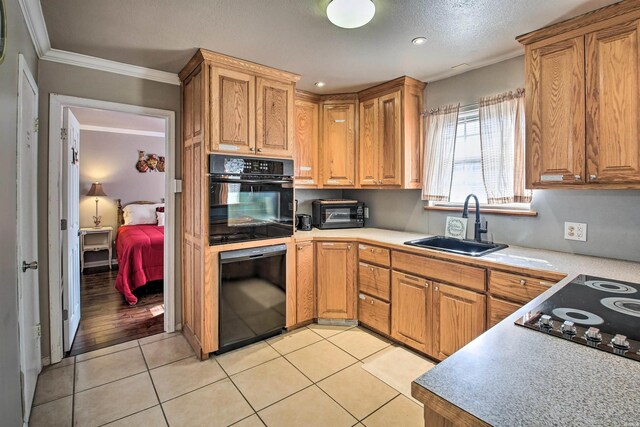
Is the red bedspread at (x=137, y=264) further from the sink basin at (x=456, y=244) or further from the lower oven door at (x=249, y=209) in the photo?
the sink basin at (x=456, y=244)

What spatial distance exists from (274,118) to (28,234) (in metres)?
1.93

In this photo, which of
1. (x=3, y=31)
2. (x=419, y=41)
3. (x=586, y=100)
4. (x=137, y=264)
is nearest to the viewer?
(x=3, y=31)

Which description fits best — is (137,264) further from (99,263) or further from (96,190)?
(96,190)

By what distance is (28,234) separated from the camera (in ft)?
6.71

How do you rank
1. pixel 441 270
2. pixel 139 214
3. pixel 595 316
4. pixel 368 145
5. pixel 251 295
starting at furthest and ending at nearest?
pixel 139 214, pixel 368 145, pixel 251 295, pixel 441 270, pixel 595 316

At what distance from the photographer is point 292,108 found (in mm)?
2920

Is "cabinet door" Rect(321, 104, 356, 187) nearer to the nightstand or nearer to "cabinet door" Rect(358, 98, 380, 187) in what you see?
"cabinet door" Rect(358, 98, 380, 187)

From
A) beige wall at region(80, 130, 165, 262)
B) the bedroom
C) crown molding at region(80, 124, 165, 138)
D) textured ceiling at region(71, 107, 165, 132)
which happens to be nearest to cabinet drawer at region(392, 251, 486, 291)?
the bedroom

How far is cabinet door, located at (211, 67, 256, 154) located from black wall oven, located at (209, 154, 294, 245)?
0.37 feet

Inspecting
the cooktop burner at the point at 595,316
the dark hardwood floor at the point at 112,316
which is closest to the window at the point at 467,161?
the cooktop burner at the point at 595,316

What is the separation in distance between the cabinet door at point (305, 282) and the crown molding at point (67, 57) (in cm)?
197

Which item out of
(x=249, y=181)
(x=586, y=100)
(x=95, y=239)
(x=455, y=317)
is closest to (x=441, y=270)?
(x=455, y=317)

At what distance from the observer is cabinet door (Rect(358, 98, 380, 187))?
3.29 meters

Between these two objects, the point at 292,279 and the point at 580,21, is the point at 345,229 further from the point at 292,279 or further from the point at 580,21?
the point at 580,21
